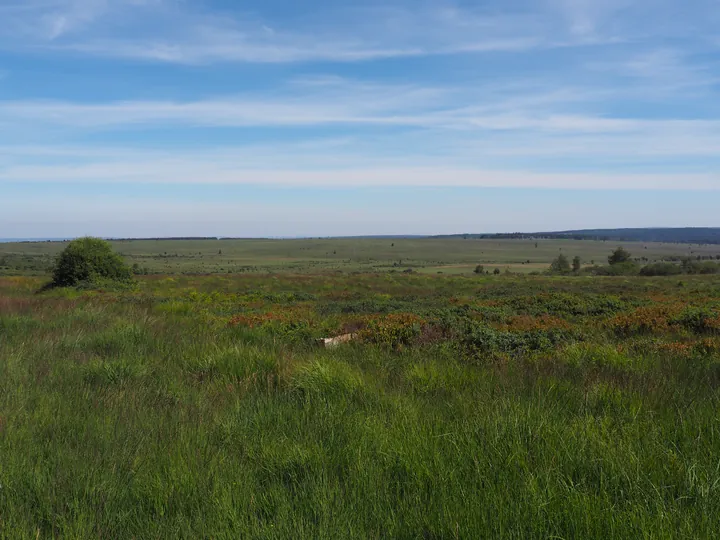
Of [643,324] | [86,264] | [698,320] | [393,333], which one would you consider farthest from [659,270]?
[393,333]

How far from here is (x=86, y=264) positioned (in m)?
36.9

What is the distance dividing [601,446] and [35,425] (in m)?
3.94

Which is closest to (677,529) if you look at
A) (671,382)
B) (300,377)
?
(671,382)

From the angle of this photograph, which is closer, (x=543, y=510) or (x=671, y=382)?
(x=543, y=510)

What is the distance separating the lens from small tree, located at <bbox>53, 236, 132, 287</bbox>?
3656cm

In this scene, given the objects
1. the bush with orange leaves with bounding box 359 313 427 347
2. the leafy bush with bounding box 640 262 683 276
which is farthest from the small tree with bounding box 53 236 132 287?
the leafy bush with bounding box 640 262 683 276

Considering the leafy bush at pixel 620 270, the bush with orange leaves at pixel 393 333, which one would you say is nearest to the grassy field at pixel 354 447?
the bush with orange leaves at pixel 393 333

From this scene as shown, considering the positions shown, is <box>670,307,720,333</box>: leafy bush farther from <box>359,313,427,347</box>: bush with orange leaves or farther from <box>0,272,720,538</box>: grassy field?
<box>359,313,427,347</box>: bush with orange leaves

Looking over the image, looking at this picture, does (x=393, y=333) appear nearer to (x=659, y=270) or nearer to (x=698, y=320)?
(x=698, y=320)

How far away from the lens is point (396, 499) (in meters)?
2.56

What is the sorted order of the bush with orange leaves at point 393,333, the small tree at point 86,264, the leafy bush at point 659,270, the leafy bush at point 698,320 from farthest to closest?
the leafy bush at point 659,270 → the small tree at point 86,264 → the leafy bush at point 698,320 → the bush with orange leaves at point 393,333

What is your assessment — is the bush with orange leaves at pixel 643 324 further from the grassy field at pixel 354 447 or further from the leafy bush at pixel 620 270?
the leafy bush at pixel 620 270

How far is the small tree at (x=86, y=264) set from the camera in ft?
120

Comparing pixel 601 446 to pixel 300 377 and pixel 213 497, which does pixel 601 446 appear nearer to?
pixel 213 497
